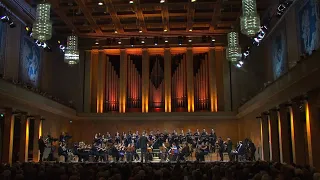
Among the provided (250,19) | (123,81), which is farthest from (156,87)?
(250,19)

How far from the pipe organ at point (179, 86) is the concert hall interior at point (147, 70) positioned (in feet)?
0.19

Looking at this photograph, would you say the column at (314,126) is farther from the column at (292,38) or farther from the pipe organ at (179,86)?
the pipe organ at (179,86)

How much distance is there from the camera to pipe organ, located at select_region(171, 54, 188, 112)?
2108cm

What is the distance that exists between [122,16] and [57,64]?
17.5 feet

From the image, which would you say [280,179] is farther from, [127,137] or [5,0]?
[5,0]

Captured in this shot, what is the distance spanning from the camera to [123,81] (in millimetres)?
Answer: 21375

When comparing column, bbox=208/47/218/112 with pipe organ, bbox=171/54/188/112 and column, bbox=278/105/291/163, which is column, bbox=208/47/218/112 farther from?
column, bbox=278/105/291/163

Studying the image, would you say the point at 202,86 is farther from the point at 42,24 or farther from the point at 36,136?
the point at 42,24

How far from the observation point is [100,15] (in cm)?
1844

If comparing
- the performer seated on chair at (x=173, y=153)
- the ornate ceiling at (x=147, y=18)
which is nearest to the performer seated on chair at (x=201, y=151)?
the performer seated on chair at (x=173, y=153)

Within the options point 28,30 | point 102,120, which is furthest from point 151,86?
point 28,30

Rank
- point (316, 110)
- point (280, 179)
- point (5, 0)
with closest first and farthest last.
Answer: point (280, 179) → point (316, 110) → point (5, 0)

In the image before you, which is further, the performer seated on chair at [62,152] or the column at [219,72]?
the column at [219,72]

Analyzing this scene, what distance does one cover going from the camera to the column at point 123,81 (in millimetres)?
21094
